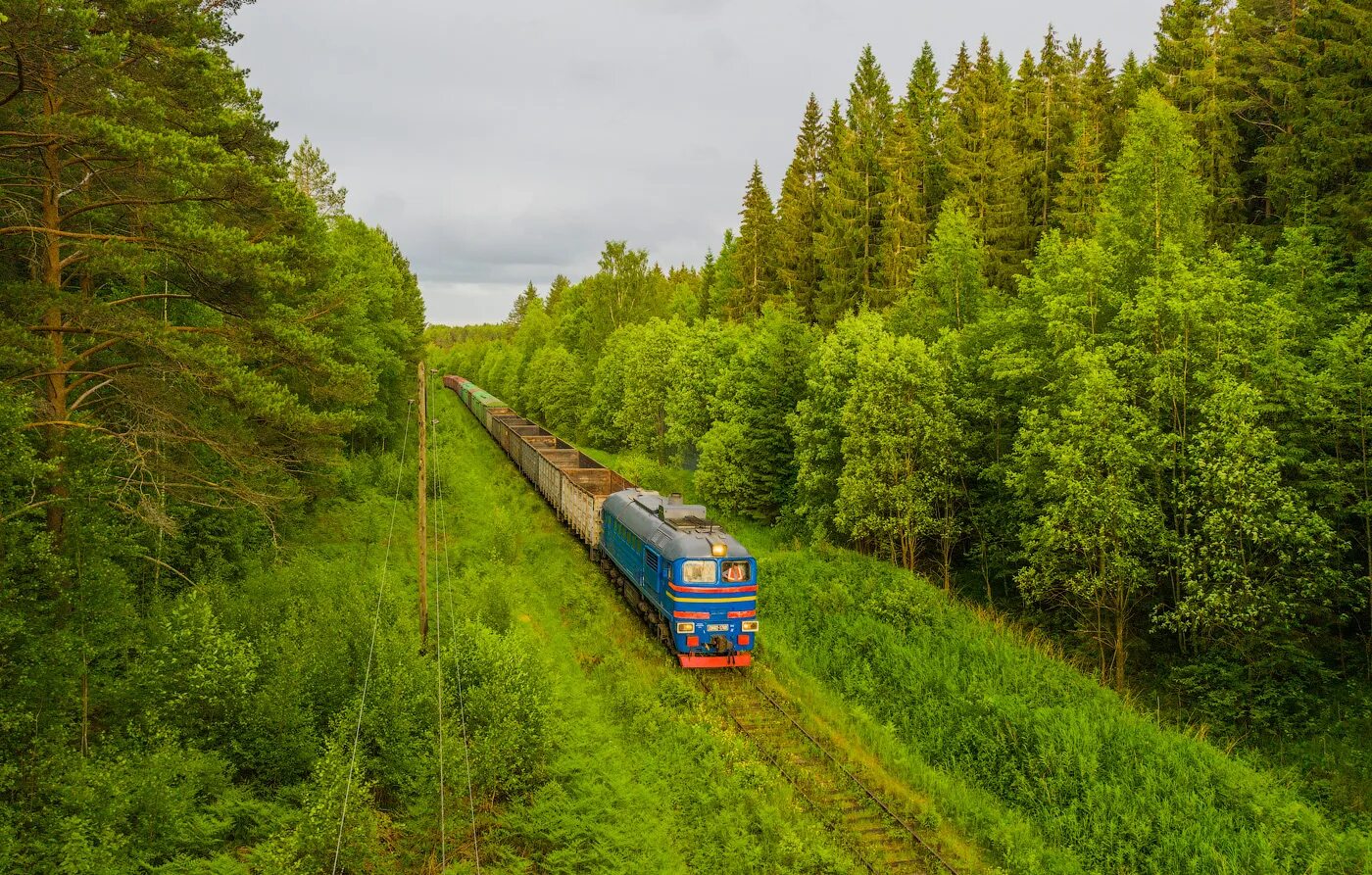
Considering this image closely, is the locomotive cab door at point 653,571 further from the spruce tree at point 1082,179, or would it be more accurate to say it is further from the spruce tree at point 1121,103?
the spruce tree at point 1121,103

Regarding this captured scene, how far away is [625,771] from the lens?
15.2 m

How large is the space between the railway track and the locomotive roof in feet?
11.5

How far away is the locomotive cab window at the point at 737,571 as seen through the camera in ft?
67.4

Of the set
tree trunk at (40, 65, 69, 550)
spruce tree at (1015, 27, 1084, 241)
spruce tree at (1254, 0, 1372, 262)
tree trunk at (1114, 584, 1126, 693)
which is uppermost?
spruce tree at (1015, 27, 1084, 241)

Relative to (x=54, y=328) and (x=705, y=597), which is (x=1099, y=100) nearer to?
(x=705, y=597)

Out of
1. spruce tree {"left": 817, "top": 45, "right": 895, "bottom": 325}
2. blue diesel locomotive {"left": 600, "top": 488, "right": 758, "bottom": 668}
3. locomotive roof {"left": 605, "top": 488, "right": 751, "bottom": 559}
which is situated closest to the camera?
blue diesel locomotive {"left": 600, "top": 488, "right": 758, "bottom": 668}

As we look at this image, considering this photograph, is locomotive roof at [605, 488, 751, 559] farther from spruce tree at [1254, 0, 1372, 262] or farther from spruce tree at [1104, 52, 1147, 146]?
spruce tree at [1104, 52, 1147, 146]

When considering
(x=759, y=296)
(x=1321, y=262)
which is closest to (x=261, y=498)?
(x=1321, y=262)

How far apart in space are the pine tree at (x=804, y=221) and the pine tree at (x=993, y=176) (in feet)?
36.1

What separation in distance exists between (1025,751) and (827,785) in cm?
489

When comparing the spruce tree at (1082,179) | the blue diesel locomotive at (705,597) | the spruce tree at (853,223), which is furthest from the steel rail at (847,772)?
the spruce tree at (853,223)

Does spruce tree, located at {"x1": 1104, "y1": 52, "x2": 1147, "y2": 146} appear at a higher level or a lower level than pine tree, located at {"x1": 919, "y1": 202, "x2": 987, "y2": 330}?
higher

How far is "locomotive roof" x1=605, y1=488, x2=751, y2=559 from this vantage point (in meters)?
20.7

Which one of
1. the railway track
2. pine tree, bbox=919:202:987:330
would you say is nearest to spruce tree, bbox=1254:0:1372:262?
pine tree, bbox=919:202:987:330
